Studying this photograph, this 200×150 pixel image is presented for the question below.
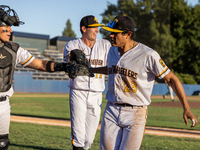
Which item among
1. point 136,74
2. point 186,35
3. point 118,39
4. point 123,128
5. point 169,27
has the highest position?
point 186,35

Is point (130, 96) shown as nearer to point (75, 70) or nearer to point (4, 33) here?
point (75, 70)

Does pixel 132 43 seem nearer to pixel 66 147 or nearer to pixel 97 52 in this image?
pixel 97 52

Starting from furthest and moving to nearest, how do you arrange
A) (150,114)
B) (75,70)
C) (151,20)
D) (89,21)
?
(151,20) < (150,114) < (89,21) < (75,70)

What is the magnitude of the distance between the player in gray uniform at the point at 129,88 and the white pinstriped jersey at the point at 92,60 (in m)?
1.44

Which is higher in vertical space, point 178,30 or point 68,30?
point 68,30

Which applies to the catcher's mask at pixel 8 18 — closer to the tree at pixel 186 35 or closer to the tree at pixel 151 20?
the tree at pixel 151 20

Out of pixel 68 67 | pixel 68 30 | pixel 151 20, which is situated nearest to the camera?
pixel 68 67

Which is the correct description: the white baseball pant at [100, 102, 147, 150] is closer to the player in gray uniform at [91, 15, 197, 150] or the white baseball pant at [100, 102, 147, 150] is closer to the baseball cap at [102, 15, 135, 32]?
the player in gray uniform at [91, 15, 197, 150]

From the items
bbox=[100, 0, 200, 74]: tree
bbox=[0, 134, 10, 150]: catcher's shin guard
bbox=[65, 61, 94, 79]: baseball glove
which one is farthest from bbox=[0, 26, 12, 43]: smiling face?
bbox=[100, 0, 200, 74]: tree

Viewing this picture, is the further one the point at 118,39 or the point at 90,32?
the point at 90,32

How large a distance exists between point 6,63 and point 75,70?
1.10 meters

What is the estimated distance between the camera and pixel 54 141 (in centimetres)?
686

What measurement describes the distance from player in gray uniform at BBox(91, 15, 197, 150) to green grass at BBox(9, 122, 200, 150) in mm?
2836

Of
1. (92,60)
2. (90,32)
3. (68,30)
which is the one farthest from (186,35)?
(68,30)
